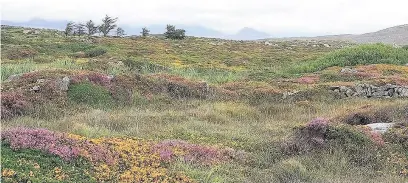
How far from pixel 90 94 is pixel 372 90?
51.6 ft

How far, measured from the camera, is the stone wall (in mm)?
24797

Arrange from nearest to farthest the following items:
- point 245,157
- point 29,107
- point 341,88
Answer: point 245,157
point 29,107
point 341,88

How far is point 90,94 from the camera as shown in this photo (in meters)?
19.3

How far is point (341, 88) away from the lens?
2547 cm

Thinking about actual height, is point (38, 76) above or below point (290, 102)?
above

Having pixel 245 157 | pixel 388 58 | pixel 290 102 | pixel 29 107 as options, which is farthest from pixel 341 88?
pixel 388 58

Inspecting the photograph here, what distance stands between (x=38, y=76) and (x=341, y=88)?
1624cm

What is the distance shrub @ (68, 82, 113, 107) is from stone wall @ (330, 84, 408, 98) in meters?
13.1

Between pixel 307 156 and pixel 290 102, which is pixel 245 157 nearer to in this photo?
pixel 307 156

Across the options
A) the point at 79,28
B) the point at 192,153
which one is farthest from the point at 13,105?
the point at 79,28

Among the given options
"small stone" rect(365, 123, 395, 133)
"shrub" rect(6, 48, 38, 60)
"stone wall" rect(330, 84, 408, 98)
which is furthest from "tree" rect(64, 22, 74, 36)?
"small stone" rect(365, 123, 395, 133)

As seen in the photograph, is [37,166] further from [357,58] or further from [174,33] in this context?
[174,33]

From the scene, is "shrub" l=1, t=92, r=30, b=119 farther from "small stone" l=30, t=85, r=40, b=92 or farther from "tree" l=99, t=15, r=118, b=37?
"tree" l=99, t=15, r=118, b=37

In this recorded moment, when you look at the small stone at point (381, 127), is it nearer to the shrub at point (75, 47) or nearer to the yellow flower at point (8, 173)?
the yellow flower at point (8, 173)
